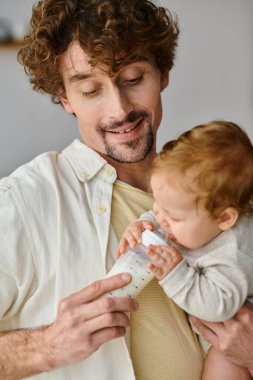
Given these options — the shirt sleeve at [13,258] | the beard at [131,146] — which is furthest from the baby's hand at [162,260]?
the beard at [131,146]

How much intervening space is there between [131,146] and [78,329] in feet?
1.86

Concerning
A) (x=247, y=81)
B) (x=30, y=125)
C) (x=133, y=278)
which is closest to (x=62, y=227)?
(x=133, y=278)

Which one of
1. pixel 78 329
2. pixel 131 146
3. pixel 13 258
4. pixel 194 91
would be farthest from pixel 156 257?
pixel 194 91

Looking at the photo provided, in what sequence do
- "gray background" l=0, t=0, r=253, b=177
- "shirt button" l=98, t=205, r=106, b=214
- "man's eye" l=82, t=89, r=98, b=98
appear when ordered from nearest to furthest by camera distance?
"shirt button" l=98, t=205, r=106, b=214 → "man's eye" l=82, t=89, r=98, b=98 → "gray background" l=0, t=0, r=253, b=177

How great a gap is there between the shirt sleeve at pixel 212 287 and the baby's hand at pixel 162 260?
10 mm

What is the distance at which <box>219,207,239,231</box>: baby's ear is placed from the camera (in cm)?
119

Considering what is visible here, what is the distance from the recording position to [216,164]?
1151 mm

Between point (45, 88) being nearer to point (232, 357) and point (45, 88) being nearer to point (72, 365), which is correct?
point (72, 365)

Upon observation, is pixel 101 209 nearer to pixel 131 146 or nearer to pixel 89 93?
pixel 131 146

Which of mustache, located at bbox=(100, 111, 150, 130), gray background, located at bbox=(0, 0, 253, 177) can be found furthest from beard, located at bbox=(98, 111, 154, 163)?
gray background, located at bbox=(0, 0, 253, 177)

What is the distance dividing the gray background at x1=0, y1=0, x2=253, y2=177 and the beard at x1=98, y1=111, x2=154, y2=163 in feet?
5.49

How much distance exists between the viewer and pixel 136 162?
5.31 feet

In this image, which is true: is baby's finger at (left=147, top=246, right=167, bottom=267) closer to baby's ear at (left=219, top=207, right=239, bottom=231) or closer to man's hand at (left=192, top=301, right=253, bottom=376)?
baby's ear at (left=219, top=207, right=239, bottom=231)

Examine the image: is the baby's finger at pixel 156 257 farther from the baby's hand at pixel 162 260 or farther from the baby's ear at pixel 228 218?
the baby's ear at pixel 228 218
